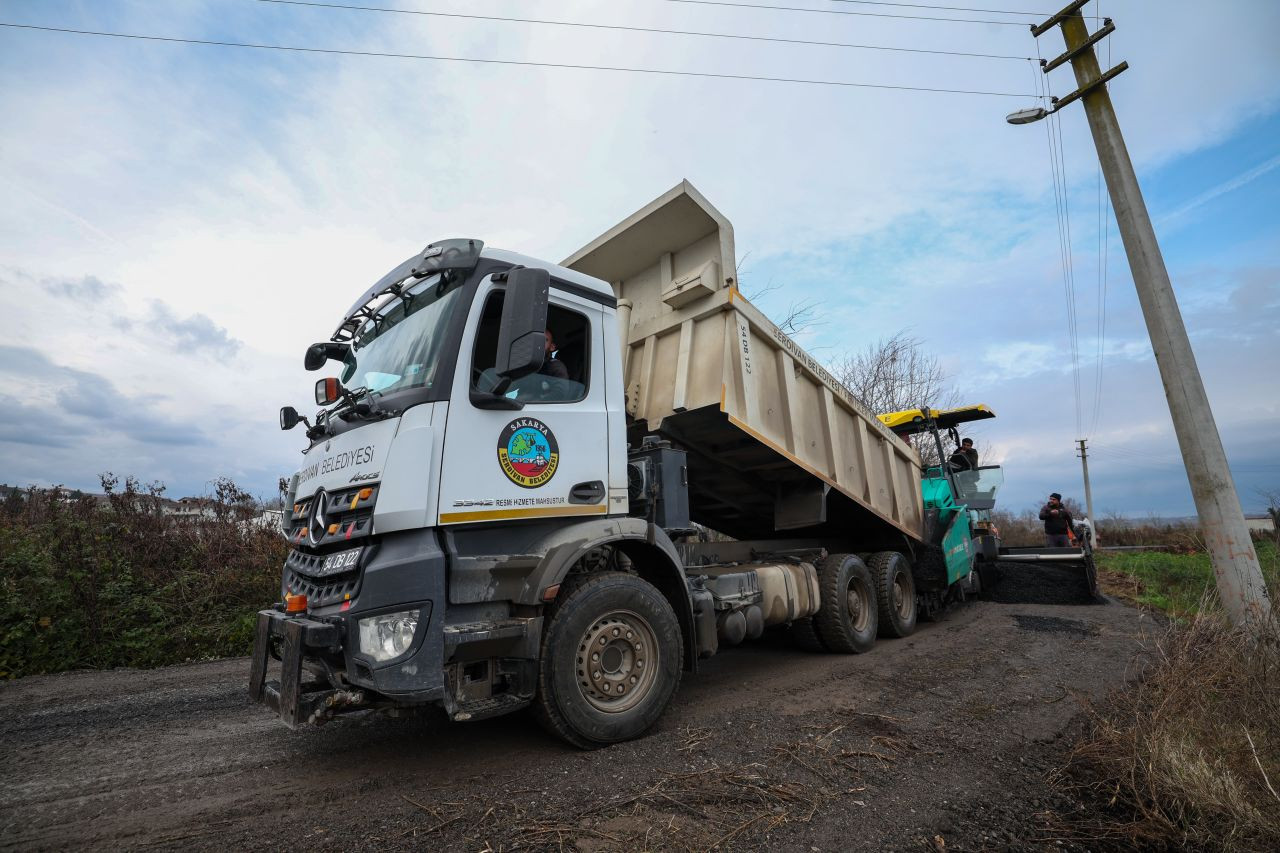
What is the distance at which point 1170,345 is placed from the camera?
6.79 m

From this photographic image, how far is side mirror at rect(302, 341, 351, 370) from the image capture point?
4.68 m

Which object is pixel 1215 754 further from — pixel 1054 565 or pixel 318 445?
pixel 1054 565

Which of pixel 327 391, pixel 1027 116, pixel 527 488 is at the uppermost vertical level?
pixel 1027 116

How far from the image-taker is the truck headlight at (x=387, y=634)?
311cm

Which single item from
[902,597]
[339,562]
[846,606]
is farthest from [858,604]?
[339,562]

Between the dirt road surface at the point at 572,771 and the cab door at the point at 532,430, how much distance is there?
4.54 ft

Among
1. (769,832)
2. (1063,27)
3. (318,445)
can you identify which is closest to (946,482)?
(1063,27)

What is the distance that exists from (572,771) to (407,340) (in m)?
2.60

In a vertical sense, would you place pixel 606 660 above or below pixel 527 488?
below

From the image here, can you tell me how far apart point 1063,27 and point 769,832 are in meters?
9.45

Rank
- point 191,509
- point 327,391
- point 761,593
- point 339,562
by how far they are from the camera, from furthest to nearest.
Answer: point 191,509
point 761,593
point 327,391
point 339,562

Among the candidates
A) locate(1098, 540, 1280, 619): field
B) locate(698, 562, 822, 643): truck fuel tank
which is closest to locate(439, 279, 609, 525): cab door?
locate(698, 562, 822, 643): truck fuel tank

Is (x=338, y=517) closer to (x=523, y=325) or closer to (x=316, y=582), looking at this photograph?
(x=316, y=582)

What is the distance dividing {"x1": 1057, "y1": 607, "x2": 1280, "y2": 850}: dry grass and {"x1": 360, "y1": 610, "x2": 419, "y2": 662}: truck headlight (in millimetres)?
3003
